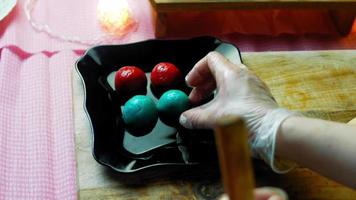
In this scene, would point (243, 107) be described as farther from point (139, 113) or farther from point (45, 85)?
point (45, 85)

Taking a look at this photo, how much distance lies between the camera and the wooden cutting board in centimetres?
67

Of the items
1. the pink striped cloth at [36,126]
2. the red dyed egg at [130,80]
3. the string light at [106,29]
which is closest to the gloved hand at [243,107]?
the red dyed egg at [130,80]

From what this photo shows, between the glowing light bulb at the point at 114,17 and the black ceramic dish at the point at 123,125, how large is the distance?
0.24m

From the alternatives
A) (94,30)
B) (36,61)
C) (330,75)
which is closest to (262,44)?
(330,75)

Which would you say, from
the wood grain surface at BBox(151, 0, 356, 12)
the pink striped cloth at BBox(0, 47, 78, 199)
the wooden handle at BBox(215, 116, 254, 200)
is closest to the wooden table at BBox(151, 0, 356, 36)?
the wood grain surface at BBox(151, 0, 356, 12)

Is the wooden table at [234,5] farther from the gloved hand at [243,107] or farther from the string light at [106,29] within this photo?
the gloved hand at [243,107]

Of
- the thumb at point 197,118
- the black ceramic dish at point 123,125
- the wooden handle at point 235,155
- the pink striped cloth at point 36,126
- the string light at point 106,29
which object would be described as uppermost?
the wooden handle at point 235,155

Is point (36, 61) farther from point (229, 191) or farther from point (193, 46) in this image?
point (229, 191)

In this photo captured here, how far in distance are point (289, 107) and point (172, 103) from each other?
0.21 meters

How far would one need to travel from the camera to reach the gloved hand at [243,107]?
0.63 metres

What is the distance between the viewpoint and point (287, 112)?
0.63 meters

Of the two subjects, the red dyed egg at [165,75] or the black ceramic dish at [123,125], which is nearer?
the black ceramic dish at [123,125]

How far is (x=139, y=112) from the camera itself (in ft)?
2.39

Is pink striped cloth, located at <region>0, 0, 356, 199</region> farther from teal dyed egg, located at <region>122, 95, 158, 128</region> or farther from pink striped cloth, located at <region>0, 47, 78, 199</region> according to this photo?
teal dyed egg, located at <region>122, 95, 158, 128</region>
